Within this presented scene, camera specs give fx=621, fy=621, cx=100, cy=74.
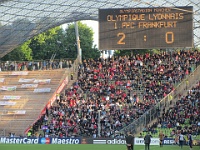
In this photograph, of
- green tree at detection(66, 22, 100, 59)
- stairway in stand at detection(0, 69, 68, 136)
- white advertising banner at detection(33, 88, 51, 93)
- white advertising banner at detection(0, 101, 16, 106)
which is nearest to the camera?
stairway in stand at detection(0, 69, 68, 136)

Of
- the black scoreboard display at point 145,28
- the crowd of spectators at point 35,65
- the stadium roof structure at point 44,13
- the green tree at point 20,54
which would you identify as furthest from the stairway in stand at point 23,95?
the green tree at point 20,54

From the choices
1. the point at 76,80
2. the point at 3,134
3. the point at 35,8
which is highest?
the point at 35,8

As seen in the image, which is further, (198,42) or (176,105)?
(198,42)

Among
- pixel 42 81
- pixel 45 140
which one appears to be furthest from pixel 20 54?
pixel 45 140

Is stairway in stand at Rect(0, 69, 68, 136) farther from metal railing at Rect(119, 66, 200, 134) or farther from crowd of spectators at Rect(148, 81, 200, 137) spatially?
crowd of spectators at Rect(148, 81, 200, 137)

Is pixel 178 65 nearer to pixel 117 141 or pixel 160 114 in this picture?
pixel 160 114

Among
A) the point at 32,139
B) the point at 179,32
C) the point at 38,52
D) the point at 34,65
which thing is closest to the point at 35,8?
the point at 34,65

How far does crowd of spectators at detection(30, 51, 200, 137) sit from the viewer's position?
54312mm

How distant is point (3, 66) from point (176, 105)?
22.0 meters

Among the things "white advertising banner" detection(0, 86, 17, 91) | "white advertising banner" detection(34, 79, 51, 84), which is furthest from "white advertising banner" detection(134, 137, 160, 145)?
"white advertising banner" detection(0, 86, 17, 91)

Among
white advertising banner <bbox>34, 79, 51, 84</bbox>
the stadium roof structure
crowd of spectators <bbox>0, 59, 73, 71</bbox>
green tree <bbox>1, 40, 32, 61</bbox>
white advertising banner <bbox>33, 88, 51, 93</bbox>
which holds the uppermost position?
the stadium roof structure

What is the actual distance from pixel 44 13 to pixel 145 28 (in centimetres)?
1839

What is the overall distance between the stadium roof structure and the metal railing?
→ 13.6 feet

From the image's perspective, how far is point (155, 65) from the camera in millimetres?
59688
